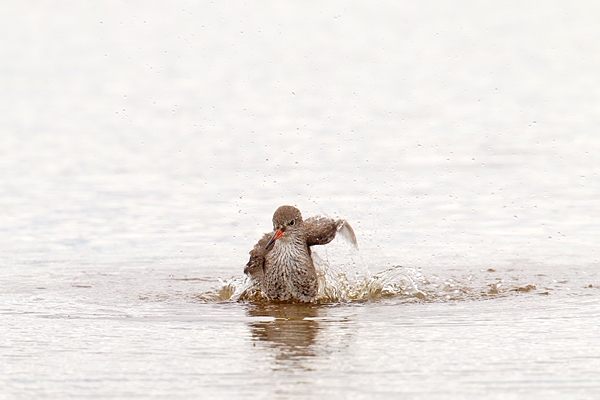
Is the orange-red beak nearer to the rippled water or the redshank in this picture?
the redshank

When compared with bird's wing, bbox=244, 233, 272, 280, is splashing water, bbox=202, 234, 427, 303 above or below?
below

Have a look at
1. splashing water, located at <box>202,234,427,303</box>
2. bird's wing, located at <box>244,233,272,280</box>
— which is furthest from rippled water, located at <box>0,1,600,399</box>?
bird's wing, located at <box>244,233,272,280</box>

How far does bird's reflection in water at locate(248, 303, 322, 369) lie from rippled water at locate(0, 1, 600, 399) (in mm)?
36

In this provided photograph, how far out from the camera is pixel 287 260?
966 cm

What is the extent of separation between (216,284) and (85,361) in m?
3.38

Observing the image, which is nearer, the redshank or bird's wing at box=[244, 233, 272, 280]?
the redshank

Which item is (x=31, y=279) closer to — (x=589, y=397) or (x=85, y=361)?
(x=85, y=361)

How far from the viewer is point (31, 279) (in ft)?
31.4

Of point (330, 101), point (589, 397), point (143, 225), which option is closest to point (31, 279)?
point (143, 225)

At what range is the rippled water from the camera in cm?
652

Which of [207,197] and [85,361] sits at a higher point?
[207,197]

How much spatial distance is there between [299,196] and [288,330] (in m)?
5.15

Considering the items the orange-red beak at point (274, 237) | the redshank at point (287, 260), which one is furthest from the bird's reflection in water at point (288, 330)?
the orange-red beak at point (274, 237)

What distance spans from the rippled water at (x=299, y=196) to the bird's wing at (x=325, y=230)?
0.85 ft
